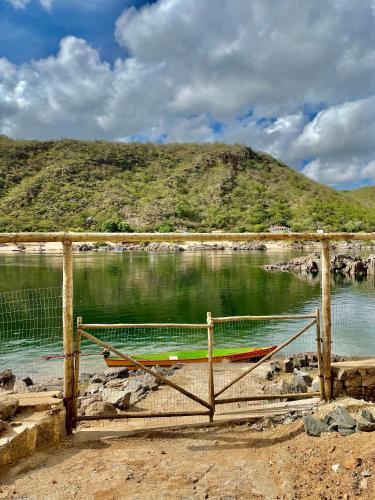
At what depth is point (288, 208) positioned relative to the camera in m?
145

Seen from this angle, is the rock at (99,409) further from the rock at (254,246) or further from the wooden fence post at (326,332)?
the rock at (254,246)

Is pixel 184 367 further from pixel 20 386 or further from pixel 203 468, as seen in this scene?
pixel 203 468

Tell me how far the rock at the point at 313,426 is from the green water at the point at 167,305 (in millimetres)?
6682

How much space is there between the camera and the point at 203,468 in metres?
5.04

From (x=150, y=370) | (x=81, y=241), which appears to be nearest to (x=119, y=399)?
(x=150, y=370)

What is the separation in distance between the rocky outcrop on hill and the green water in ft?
15.6

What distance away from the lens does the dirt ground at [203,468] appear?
442cm

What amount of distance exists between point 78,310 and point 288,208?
12839cm

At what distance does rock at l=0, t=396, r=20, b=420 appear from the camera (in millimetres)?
5523

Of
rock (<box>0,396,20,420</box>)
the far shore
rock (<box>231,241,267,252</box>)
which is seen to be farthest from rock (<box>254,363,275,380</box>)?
rock (<box>231,241,267,252</box>)

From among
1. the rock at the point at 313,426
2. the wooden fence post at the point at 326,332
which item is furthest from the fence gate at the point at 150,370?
the wooden fence post at the point at 326,332

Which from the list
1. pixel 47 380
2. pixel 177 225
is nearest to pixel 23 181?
pixel 177 225

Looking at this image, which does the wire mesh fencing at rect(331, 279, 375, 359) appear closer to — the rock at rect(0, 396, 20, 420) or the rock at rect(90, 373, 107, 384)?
the rock at rect(90, 373, 107, 384)

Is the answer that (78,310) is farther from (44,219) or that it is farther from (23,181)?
(23,181)
